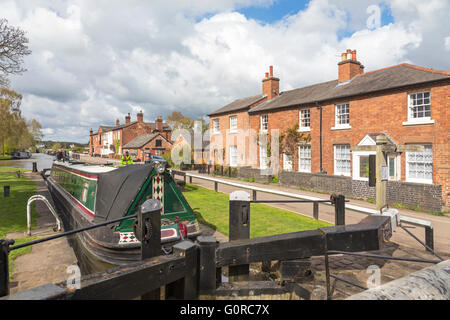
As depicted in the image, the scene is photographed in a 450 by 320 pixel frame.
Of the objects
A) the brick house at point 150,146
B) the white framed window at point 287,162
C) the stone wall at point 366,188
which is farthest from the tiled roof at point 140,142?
the stone wall at point 366,188

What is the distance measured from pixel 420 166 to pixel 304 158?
7.16m

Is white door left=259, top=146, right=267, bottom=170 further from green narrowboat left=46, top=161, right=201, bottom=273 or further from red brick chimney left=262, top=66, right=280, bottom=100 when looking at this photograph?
green narrowboat left=46, top=161, right=201, bottom=273

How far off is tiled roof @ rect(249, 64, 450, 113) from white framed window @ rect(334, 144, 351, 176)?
9.72 feet

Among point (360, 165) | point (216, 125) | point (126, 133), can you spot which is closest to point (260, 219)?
point (360, 165)

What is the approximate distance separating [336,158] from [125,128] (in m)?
49.0

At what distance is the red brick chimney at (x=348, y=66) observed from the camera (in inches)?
699

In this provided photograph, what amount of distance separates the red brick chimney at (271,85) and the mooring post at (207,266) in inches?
889

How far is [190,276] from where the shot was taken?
2342mm

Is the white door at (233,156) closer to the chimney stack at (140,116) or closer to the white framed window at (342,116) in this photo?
the white framed window at (342,116)

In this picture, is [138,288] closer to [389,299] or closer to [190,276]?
[190,276]

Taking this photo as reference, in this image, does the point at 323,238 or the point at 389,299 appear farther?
the point at 323,238

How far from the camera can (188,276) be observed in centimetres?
233
